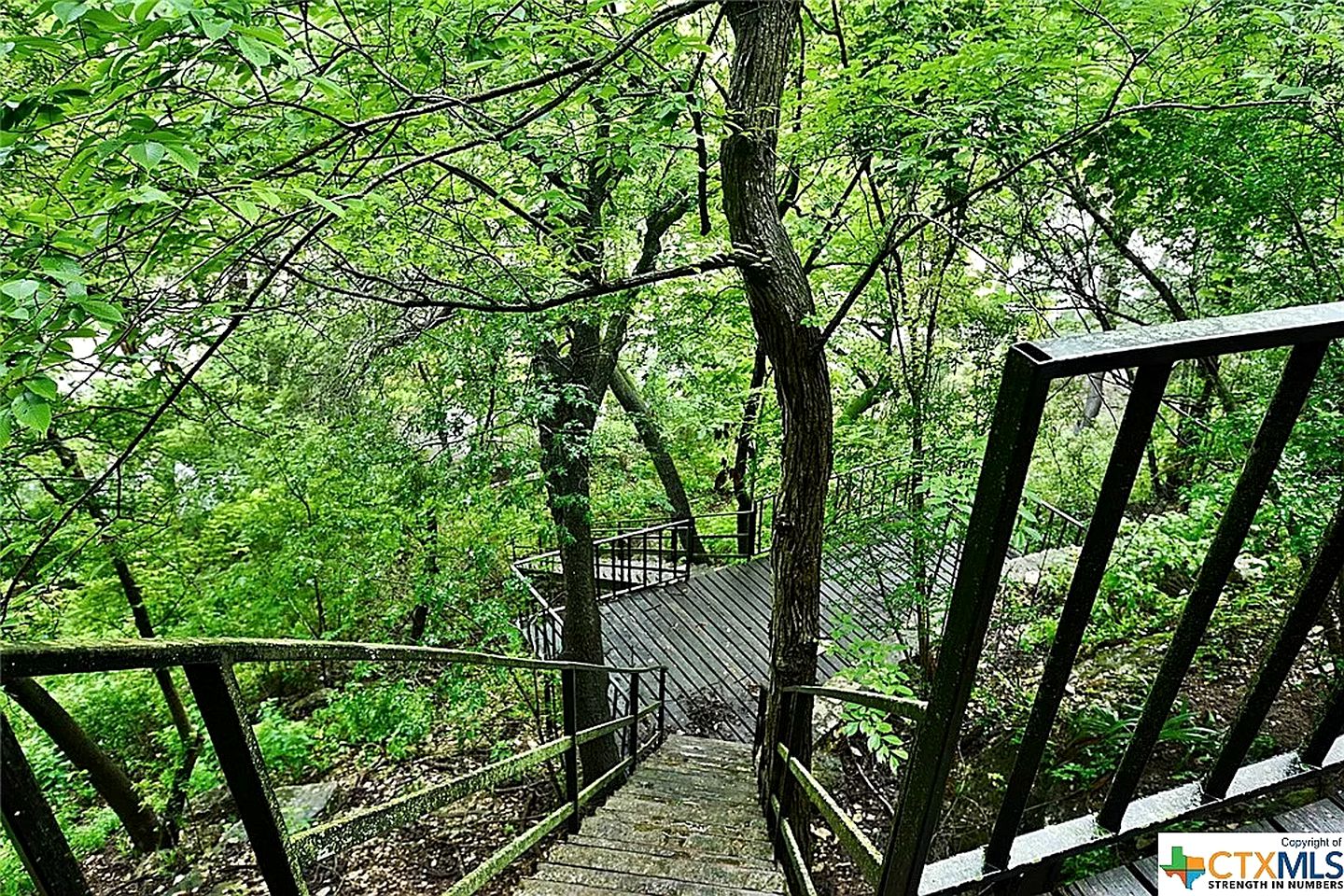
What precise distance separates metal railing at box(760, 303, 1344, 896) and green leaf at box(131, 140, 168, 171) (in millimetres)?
1373

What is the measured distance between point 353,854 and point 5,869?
199 cm

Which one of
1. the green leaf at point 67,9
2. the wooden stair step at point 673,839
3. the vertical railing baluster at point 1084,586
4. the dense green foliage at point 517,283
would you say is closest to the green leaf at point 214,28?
the dense green foliage at point 517,283

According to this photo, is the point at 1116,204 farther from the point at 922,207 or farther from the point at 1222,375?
the point at 1222,375

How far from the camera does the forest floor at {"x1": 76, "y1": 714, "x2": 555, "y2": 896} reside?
449 centimetres

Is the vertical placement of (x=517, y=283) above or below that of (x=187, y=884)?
above

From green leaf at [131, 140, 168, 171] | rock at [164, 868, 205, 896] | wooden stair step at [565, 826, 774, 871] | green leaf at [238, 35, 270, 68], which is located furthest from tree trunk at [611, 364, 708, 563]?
green leaf at [131, 140, 168, 171]

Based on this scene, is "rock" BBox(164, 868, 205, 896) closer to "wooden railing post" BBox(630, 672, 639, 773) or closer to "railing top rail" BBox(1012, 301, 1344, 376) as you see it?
"wooden railing post" BBox(630, 672, 639, 773)

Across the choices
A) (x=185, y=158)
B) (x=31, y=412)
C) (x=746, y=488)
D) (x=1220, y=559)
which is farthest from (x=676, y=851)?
(x=746, y=488)

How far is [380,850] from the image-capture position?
5.20m

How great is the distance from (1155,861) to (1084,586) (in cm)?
76

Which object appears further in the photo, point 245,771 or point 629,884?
point 629,884

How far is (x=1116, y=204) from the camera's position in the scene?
402cm

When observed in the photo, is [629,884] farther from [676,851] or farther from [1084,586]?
[1084,586]

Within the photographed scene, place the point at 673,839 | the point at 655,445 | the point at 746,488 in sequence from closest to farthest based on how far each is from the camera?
the point at 673,839
the point at 655,445
the point at 746,488
